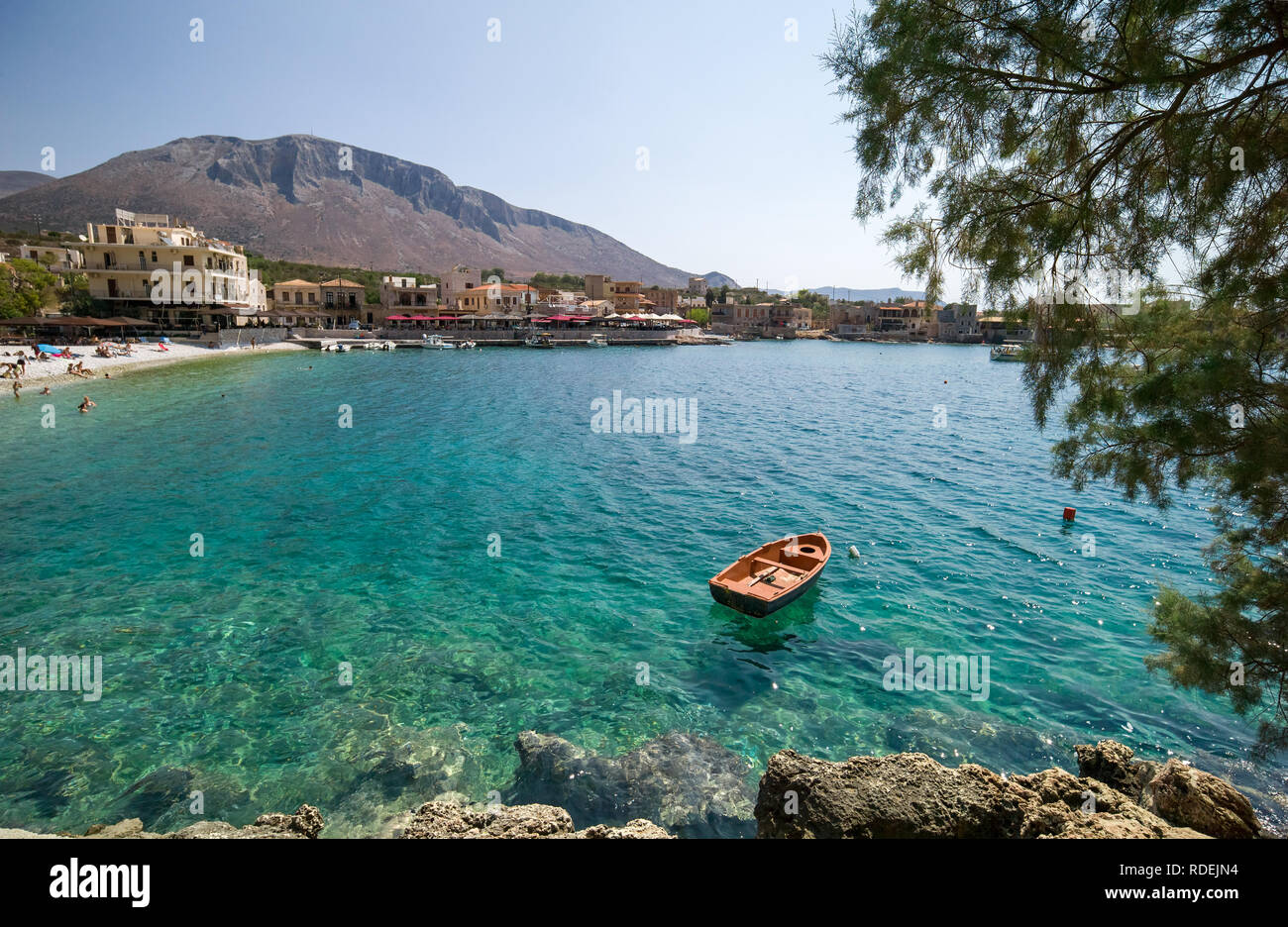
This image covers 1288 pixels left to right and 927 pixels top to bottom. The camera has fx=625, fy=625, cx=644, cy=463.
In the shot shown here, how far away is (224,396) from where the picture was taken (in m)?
35.7

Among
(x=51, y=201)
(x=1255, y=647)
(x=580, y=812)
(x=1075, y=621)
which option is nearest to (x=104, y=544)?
(x=580, y=812)

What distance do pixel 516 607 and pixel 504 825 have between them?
761cm

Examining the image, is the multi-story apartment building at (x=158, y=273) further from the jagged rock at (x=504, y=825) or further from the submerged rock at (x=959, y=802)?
the submerged rock at (x=959, y=802)

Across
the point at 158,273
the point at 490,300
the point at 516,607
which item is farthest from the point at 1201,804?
the point at 490,300

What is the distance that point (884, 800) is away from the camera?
5789 mm

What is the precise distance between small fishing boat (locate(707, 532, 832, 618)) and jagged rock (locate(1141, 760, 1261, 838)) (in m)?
6.47

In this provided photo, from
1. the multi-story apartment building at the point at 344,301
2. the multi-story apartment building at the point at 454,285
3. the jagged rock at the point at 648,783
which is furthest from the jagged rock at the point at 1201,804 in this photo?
the multi-story apartment building at the point at 454,285

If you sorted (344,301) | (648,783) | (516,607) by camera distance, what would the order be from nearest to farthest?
(648,783) → (516,607) → (344,301)

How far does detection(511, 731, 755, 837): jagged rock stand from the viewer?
25.0 ft

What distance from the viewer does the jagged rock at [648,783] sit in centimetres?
761

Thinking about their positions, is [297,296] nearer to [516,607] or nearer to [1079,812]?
[516,607]

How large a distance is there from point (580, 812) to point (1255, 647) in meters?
6.96

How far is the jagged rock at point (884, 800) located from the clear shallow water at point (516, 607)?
270 cm

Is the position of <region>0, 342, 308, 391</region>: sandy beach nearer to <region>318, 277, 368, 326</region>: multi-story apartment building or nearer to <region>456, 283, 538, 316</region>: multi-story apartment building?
<region>318, 277, 368, 326</region>: multi-story apartment building
